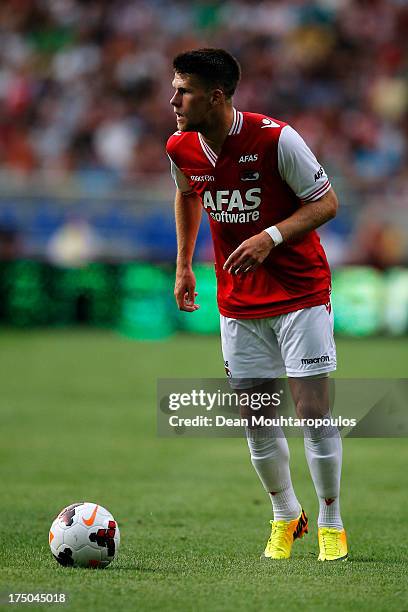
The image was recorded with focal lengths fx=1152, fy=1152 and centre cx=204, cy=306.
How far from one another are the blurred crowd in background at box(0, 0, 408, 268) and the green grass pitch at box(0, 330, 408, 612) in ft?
12.9

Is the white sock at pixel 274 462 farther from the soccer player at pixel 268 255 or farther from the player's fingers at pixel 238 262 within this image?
the player's fingers at pixel 238 262

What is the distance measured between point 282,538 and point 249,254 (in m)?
1.51

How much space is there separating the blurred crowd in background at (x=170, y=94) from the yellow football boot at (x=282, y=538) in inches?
477

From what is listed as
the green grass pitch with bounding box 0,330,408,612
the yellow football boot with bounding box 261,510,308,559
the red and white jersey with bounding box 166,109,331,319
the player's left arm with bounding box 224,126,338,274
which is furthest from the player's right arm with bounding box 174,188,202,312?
the green grass pitch with bounding box 0,330,408,612

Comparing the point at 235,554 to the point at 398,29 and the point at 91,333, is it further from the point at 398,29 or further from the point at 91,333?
the point at 398,29

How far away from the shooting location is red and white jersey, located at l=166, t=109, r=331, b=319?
5438mm

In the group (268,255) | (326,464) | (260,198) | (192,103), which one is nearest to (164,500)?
(326,464)

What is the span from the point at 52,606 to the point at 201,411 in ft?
7.94

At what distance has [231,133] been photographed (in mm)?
5527

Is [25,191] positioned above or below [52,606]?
above

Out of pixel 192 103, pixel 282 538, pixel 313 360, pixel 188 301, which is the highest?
pixel 192 103

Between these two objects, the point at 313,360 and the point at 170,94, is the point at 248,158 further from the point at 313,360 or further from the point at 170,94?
the point at 170,94

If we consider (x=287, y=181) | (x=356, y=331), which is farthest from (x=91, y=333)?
(x=287, y=181)

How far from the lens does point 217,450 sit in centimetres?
993
